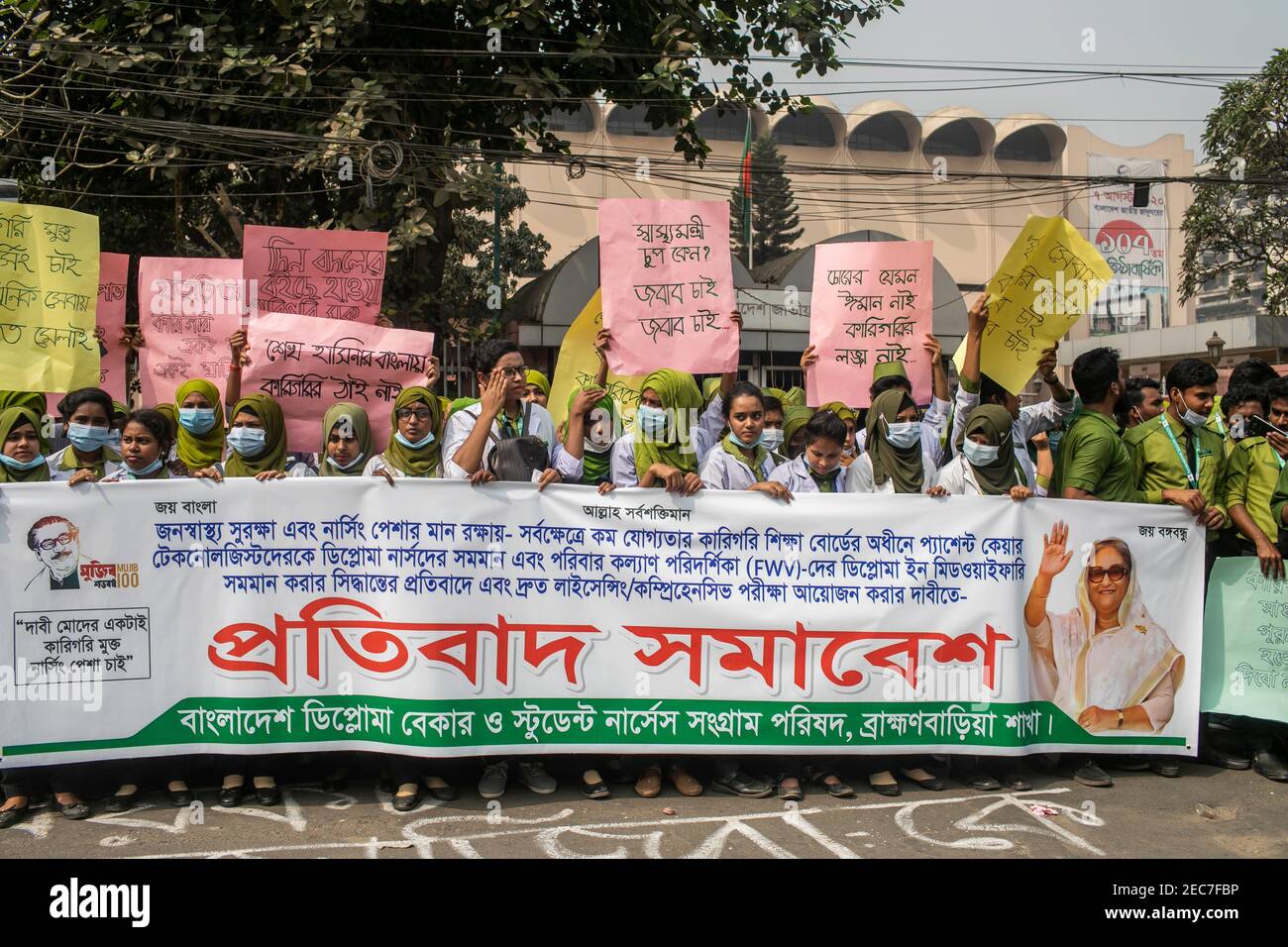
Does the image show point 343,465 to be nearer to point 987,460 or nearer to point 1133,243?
point 987,460

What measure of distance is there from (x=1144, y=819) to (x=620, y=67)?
10308 millimetres

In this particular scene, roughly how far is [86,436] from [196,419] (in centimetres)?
46

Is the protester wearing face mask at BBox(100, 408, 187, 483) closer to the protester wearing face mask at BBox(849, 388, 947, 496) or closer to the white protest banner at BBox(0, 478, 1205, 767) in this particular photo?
the white protest banner at BBox(0, 478, 1205, 767)

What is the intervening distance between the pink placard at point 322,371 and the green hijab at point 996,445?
2.55m

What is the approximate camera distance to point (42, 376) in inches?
215

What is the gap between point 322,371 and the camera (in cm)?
536

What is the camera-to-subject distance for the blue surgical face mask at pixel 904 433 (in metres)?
5.38

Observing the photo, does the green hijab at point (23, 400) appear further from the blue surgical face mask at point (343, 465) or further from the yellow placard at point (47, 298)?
the blue surgical face mask at point (343, 465)

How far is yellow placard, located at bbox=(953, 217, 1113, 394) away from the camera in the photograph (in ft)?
18.4

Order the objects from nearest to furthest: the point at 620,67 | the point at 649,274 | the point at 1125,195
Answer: the point at 649,274 < the point at 620,67 < the point at 1125,195

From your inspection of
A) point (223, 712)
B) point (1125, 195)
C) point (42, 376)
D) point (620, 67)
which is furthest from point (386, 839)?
point (1125, 195)

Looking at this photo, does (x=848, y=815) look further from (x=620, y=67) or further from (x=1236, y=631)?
(x=620, y=67)

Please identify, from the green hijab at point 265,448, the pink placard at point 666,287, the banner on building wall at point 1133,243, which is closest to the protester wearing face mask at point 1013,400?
the pink placard at point 666,287

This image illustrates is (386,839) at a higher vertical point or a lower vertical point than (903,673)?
lower
